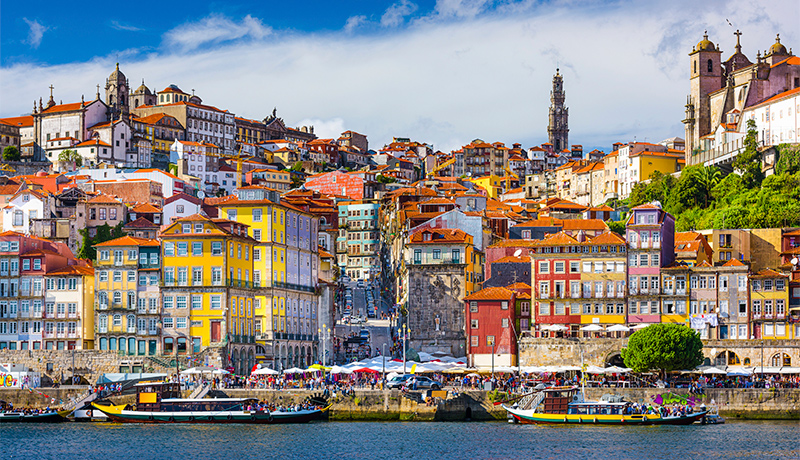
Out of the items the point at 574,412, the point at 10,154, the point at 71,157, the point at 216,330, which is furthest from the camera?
the point at 10,154

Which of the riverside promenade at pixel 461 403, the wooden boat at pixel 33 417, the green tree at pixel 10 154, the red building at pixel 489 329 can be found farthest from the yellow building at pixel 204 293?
the green tree at pixel 10 154

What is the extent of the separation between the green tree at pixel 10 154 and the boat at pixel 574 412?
104459 mm

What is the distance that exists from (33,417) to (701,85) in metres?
85.8

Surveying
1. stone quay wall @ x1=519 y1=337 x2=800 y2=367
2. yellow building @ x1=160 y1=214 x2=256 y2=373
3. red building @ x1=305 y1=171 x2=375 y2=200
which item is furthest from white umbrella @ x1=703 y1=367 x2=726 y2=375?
red building @ x1=305 y1=171 x2=375 y2=200

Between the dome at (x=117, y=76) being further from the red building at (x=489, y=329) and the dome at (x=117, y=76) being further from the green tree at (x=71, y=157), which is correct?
the red building at (x=489, y=329)

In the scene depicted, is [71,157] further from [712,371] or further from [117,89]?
[712,371]

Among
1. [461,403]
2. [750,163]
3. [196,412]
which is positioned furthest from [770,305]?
[196,412]

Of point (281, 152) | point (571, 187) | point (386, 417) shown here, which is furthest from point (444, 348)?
point (281, 152)

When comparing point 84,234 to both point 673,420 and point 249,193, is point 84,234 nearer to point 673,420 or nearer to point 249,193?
point 249,193

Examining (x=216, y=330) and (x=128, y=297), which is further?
(x=128, y=297)

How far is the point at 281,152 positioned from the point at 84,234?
74003 millimetres

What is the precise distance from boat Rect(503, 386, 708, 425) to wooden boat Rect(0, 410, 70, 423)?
24.8 meters

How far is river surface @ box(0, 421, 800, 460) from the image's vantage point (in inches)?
2194

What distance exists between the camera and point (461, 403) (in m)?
67.3
